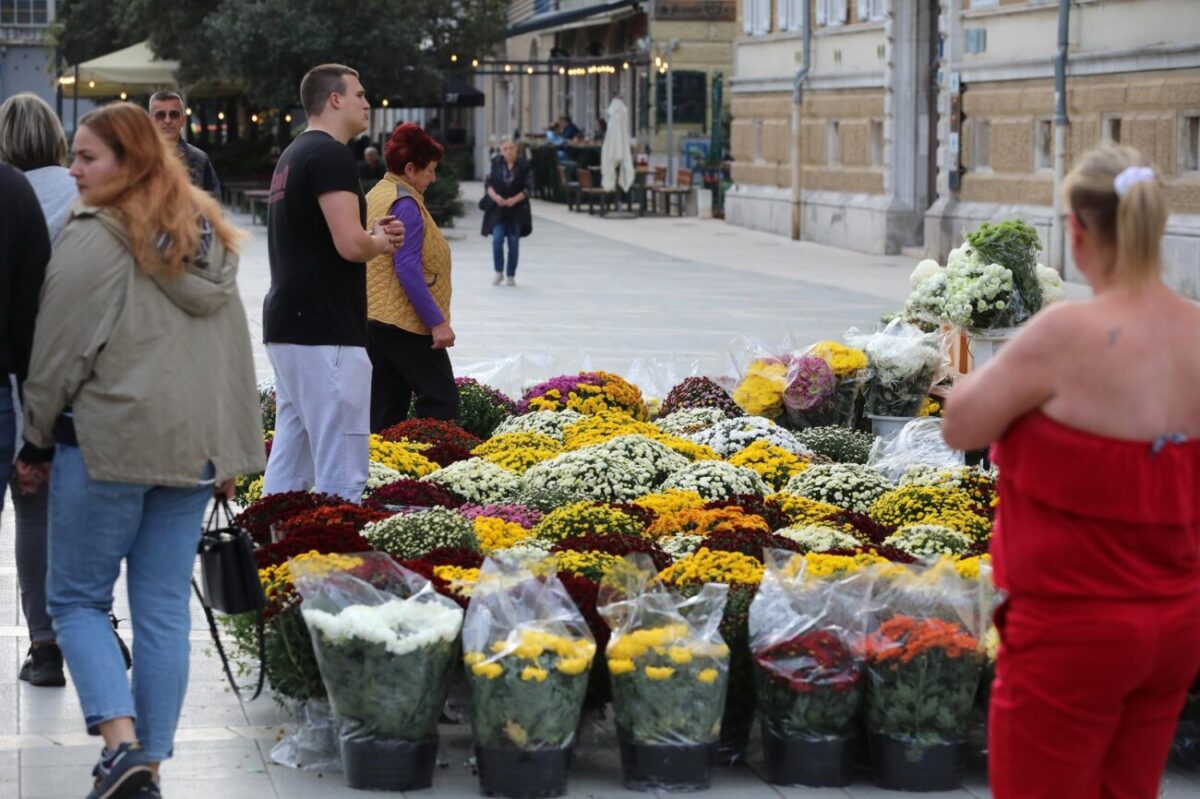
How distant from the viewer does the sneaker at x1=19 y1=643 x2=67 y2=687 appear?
6230mm

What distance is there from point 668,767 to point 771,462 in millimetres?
3341

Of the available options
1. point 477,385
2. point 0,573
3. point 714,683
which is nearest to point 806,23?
point 477,385

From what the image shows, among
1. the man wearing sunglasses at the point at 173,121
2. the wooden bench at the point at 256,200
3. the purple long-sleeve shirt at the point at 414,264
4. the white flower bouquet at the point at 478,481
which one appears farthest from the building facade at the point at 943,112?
the white flower bouquet at the point at 478,481

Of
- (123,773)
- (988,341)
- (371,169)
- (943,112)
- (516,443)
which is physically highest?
(943,112)

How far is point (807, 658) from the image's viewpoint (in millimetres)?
5383

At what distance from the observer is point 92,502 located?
4770mm

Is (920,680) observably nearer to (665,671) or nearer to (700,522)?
(665,671)

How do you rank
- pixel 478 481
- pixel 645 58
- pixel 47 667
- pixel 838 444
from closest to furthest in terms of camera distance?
pixel 47 667 → pixel 478 481 → pixel 838 444 → pixel 645 58

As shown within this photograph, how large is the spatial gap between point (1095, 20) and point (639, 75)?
2529 centimetres

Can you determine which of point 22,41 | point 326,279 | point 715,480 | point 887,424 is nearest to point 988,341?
point 887,424

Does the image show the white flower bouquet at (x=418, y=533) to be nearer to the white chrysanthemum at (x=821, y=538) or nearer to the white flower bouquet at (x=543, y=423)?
the white chrysanthemum at (x=821, y=538)

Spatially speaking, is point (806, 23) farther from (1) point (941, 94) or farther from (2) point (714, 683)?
(2) point (714, 683)

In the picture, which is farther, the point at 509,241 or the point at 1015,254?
the point at 509,241

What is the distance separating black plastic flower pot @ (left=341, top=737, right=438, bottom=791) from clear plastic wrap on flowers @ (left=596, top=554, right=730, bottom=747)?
0.53 m
